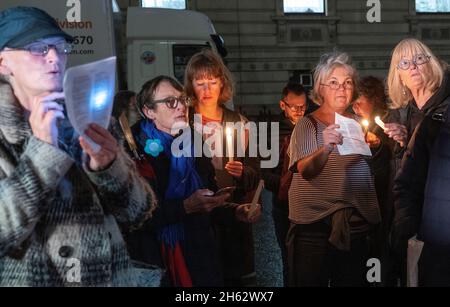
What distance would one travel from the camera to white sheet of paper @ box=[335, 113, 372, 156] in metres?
3.01

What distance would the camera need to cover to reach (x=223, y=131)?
3375 millimetres

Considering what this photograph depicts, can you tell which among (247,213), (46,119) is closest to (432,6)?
(247,213)

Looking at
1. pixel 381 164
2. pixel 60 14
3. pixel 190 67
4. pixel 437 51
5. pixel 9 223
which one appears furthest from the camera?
pixel 437 51

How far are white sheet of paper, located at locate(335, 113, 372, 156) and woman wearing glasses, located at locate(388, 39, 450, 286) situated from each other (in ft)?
0.91

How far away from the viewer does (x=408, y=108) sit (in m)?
3.33

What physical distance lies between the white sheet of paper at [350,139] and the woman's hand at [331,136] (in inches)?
1.3

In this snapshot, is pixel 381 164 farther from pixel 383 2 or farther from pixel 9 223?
pixel 383 2

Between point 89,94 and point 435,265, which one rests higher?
point 89,94

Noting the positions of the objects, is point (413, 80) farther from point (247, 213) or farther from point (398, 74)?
point (247, 213)

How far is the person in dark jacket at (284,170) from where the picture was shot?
386 cm

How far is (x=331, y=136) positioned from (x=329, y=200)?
1.26ft

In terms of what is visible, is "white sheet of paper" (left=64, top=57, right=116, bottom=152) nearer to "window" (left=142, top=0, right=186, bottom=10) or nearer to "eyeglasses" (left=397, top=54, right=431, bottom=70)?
"eyeglasses" (left=397, top=54, right=431, bottom=70)

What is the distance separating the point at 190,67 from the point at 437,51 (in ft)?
47.1

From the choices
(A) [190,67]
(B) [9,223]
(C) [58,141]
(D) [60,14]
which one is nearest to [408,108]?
(A) [190,67]
